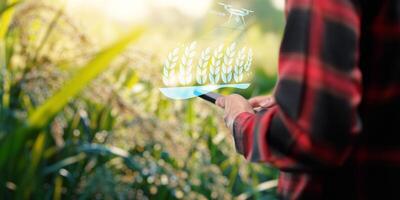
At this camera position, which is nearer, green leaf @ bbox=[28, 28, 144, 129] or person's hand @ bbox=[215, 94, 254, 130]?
person's hand @ bbox=[215, 94, 254, 130]

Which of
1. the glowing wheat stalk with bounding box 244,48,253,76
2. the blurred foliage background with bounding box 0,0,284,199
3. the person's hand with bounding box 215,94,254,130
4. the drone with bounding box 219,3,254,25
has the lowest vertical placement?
the blurred foliage background with bounding box 0,0,284,199

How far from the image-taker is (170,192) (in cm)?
254

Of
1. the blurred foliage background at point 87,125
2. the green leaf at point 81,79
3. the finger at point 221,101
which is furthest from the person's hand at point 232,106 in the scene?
the blurred foliage background at point 87,125

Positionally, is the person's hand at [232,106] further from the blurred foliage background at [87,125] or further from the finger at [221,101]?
the blurred foliage background at [87,125]

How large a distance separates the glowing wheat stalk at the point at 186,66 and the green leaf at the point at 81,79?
620 millimetres

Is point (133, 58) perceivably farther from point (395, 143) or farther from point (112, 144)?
point (395, 143)

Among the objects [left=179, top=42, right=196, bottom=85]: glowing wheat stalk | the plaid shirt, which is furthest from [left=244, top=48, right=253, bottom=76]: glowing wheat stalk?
the plaid shirt

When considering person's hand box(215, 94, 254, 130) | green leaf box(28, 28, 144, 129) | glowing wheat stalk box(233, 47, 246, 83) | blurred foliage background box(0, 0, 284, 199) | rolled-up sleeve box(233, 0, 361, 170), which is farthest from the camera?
blurred foliage background box(0, 0, 284, 199)

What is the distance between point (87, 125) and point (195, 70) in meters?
1.29

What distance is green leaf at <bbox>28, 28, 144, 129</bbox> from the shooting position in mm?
1909

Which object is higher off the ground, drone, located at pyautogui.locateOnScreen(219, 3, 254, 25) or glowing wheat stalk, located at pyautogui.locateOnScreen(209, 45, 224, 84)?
drone, located at pyautogui.locateOnScreen(219, 3, 254, 25)

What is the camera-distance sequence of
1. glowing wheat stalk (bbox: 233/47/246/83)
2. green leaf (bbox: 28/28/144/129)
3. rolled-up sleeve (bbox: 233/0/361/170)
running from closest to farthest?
1. rolled-up sleeve (bbox: 233/0/361/170)
2. glowing wheat stalk (bbox: 233/47/246/83)
3. green leaf (bbox: 28/28/144/129)

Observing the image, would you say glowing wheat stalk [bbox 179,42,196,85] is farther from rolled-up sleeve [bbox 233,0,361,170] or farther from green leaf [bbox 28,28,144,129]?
green leaf [bbox 28,28,144,129]

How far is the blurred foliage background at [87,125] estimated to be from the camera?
2.28 meters
